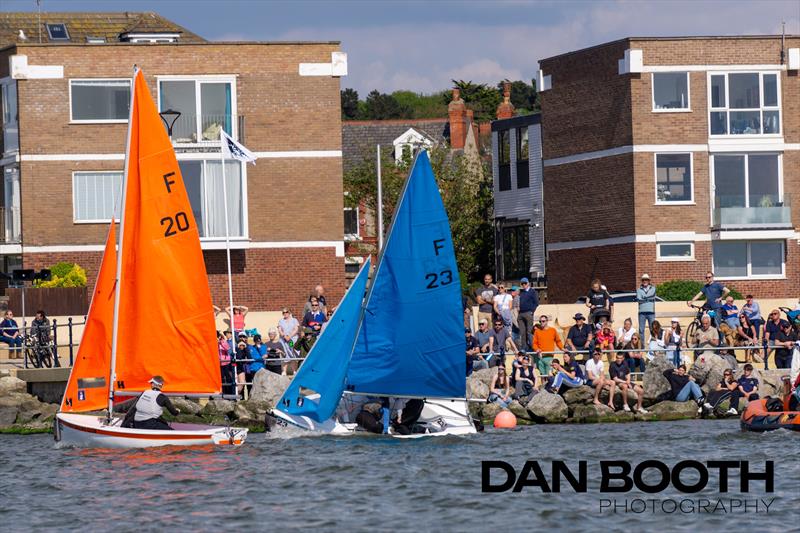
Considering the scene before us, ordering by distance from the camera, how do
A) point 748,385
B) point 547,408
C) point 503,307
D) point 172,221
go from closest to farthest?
point 172,221
point 547,408
point 748,385
point 503,307

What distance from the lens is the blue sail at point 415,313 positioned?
31.7 meters

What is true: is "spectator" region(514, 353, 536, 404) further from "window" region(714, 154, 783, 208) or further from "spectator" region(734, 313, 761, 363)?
"window" region(714, 154, 783, 208)

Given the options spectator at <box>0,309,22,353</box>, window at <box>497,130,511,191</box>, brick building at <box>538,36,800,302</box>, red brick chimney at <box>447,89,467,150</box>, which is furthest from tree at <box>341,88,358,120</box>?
spectator at <box>0,309,22,353</box>

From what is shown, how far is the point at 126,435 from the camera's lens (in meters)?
29.6

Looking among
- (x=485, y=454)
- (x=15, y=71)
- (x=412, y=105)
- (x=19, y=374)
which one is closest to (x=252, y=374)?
(x=19, y=374)

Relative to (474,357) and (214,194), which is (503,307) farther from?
(214,194)

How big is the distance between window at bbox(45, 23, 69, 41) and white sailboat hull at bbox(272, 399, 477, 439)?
107 feet

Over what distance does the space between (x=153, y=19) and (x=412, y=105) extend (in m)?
102

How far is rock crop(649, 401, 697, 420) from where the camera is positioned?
37062 millimetres

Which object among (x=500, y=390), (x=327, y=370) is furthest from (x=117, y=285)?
(x=500, y=390)

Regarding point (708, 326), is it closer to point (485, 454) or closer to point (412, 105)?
point (485, 454)

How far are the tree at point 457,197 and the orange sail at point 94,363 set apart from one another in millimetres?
37565

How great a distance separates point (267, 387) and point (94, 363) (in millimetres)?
5902

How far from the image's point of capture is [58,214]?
51.9 metres
